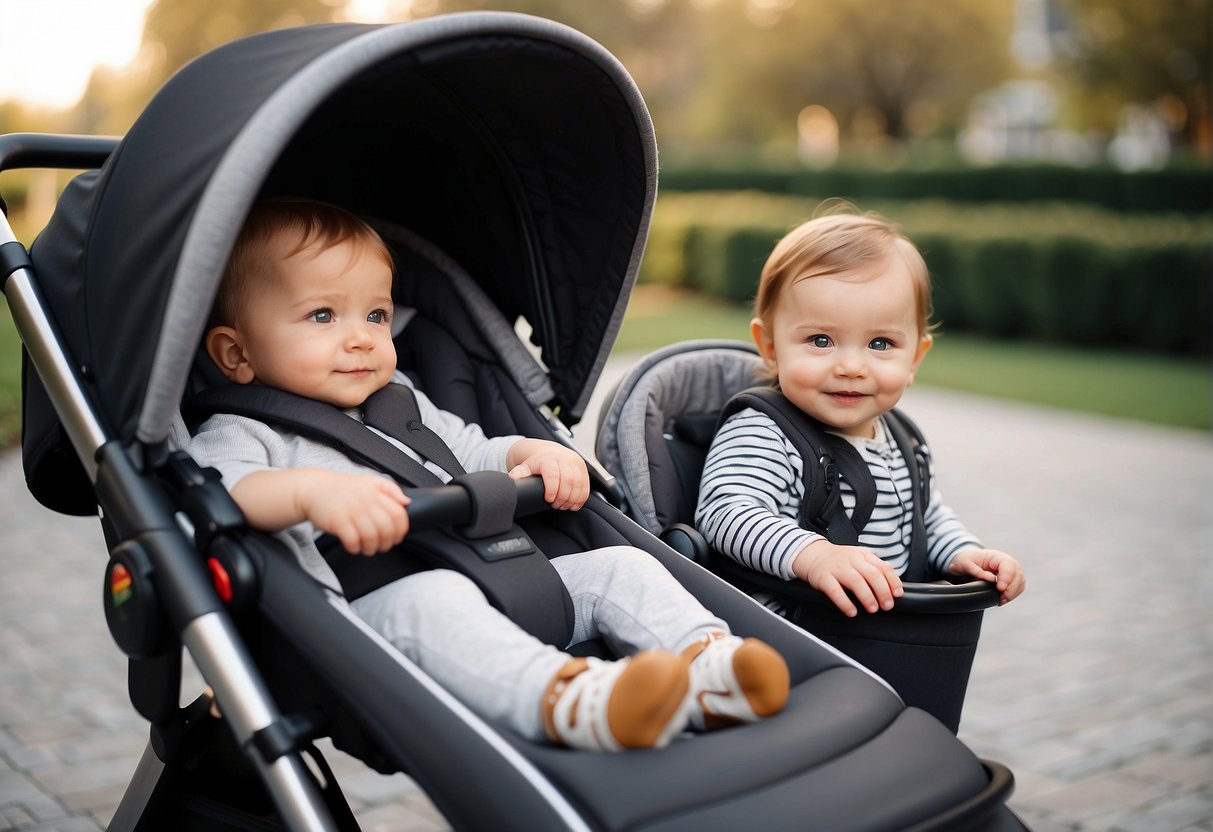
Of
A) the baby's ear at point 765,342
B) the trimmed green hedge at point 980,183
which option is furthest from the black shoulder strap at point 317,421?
the trimmed green hedge at point 980,183

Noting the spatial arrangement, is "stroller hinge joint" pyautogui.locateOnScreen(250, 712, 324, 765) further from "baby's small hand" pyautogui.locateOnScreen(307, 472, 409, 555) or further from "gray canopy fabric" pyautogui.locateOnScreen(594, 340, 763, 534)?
"gray canopy fabric" pyautogui.locateOnScreen(594, 340, 763, 534)

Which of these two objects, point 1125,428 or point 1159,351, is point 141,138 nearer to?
point 1125,428

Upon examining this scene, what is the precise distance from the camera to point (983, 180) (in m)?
20.7

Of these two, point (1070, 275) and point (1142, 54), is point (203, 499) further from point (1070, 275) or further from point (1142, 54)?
point (1142, 54)

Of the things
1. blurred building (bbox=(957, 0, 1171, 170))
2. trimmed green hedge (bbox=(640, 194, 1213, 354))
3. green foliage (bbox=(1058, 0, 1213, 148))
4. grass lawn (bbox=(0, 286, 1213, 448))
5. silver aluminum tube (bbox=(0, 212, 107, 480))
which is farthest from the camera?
blurred building (bbox=(957, 0, 1171, 170))

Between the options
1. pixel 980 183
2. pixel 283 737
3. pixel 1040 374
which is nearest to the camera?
pixel 283 737

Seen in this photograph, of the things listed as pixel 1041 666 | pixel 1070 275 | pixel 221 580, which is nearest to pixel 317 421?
pixel 221 580

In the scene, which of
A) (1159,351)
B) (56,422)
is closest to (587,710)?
(56,422)

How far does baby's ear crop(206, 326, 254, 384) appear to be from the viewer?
240cm

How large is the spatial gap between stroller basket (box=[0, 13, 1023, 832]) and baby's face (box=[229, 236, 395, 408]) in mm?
193

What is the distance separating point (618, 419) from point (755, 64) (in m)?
41.6

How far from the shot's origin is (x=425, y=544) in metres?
2.17

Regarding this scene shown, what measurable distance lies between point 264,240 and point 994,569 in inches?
64.8

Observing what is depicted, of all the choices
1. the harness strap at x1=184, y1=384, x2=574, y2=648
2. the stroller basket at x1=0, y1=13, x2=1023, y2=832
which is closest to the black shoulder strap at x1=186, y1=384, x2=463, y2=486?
the harness strap at x1=184, y1=384, x2=574, y2=648
